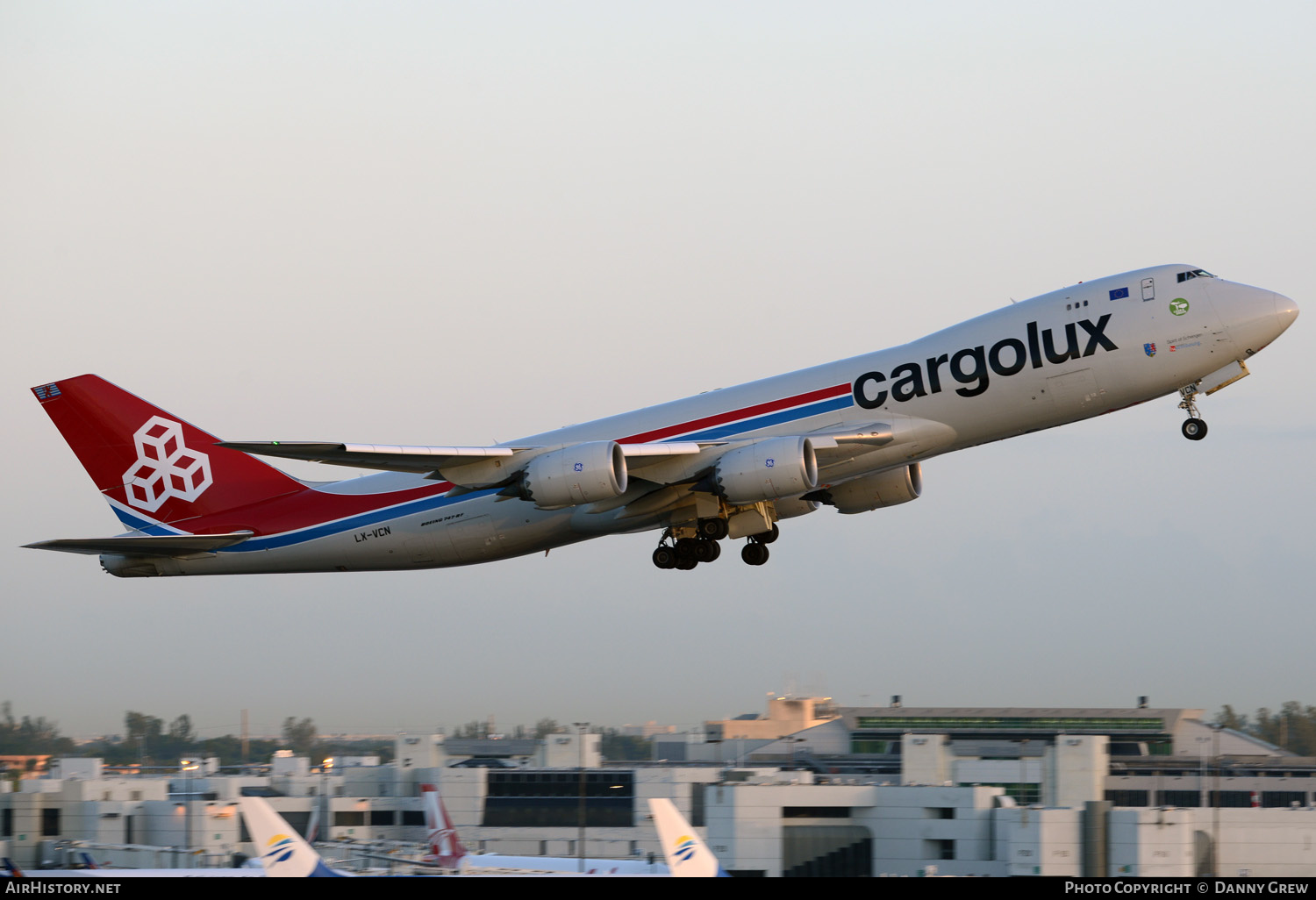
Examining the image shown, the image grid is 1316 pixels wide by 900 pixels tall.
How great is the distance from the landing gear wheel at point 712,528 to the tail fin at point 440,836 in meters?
9.98

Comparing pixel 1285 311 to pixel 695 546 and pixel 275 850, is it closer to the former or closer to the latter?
pixel 695 546

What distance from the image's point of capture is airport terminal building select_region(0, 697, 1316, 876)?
31734 mm

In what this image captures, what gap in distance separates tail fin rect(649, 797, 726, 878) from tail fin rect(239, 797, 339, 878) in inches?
281

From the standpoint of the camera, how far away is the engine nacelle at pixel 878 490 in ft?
126

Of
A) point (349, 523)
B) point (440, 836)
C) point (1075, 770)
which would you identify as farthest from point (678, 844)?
point (349, 523)

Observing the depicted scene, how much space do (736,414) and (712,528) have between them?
3.43 m

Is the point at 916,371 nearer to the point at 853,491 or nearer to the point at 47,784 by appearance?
the point at 853,491

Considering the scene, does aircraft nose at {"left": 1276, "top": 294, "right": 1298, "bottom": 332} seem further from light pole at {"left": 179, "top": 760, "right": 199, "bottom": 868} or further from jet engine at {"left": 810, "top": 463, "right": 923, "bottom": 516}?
light pole at {"left": 179, "top": 760, "right": 199, "bottom": 868}

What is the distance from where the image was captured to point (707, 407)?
→ 35.8 metres

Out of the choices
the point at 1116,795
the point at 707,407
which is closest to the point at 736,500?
the point at 707,407

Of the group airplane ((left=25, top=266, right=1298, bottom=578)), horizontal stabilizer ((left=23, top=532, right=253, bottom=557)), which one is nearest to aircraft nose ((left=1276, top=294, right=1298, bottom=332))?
airplane ((left=25, top=266, right=1298, bottom=578))

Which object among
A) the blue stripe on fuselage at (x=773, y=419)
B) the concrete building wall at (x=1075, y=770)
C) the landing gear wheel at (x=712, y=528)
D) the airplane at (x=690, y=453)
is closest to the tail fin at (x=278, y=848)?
the airplane at (x=690, y=453)

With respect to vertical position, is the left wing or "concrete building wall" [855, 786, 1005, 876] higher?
the left wing

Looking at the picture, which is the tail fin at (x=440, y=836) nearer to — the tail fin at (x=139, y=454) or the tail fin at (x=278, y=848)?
the tail fin at (x=278, y=848)
